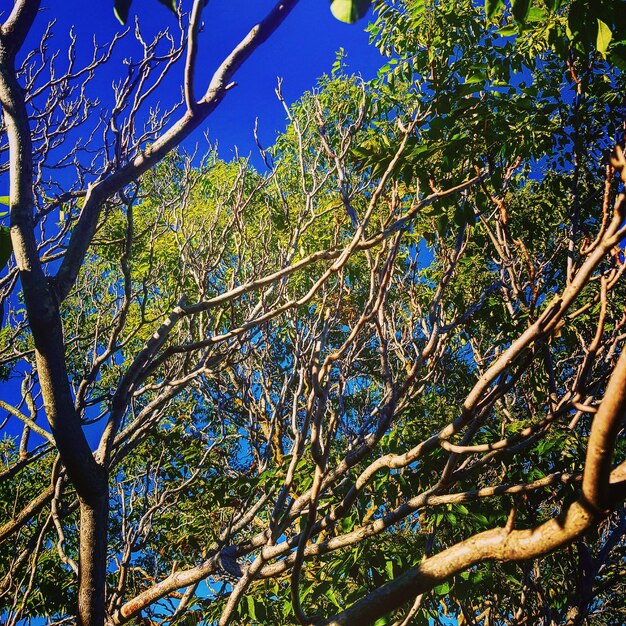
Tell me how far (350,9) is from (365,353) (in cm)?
752

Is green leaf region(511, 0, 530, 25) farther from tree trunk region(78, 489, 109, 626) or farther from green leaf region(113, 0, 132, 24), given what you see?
tree trunk region(78, 489, 109, 626)

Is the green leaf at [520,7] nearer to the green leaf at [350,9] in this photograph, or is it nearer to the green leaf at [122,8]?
the green leaf at [350,9]

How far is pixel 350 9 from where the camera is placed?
124cm

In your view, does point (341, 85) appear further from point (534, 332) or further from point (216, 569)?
point (534, 332)

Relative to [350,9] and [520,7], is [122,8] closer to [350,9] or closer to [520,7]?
[350,9]

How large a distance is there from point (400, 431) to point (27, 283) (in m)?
3.18

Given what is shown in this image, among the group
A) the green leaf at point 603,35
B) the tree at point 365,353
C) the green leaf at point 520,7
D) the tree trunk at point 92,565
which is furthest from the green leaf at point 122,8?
the tree trunk at point 92,565

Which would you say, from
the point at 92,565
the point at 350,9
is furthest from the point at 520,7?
the point at 92,565

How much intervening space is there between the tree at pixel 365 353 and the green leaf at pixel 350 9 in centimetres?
75

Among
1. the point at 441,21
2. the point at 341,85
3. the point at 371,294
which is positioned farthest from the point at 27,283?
the point at 341,85

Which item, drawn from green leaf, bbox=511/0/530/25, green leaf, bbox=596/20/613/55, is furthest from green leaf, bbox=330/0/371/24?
green leaf, bbox=596/20/613/55

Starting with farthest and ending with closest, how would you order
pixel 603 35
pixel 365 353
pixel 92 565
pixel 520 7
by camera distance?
pixel 365 353 < pixel 92 565 < pixel 603 35 < pixel 520 7

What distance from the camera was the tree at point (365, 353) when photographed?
219 centimetres

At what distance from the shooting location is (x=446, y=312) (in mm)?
6855
